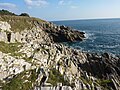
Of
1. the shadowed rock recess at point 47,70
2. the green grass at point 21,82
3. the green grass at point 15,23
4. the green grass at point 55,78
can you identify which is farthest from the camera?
the green grass at point 15,23

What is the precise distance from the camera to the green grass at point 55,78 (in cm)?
3319

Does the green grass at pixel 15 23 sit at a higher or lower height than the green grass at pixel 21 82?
higher

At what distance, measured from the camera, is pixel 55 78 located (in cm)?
3444

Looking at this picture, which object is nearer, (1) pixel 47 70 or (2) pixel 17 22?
(1) pixel 47 70

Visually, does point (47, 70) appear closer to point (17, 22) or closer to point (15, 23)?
point (15, 23)

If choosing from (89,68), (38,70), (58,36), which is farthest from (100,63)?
(58,36)

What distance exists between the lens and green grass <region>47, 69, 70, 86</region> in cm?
3319

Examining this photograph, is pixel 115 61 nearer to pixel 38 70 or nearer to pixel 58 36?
pixel 38 70

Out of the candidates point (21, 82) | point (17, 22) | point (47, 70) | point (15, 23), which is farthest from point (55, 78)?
point (17, 22)

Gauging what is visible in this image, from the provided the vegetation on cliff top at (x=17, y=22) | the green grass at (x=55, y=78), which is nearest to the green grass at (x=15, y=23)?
the vegetation on cliff top at (x=17, y=22)

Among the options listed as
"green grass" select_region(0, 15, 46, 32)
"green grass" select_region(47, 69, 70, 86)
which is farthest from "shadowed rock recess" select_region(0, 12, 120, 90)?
"green grass" select_region(0, 15, 46, 32)

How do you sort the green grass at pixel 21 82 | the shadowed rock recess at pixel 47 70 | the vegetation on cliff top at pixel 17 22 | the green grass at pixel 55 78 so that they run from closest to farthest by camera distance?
the green grass at pixel 21 82 → the shadowed rock recess at pixel 47 70 → the green grass at pixel 55 78 → the vegetation on cliff top at pixel 17 22

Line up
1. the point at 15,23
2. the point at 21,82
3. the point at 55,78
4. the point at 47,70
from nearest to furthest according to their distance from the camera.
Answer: the point at 21,82, the point at 55,78, the point at 47,70, the point at 15,23

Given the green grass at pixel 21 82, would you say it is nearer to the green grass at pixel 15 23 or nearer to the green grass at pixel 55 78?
the green grass at pixel 55 78
